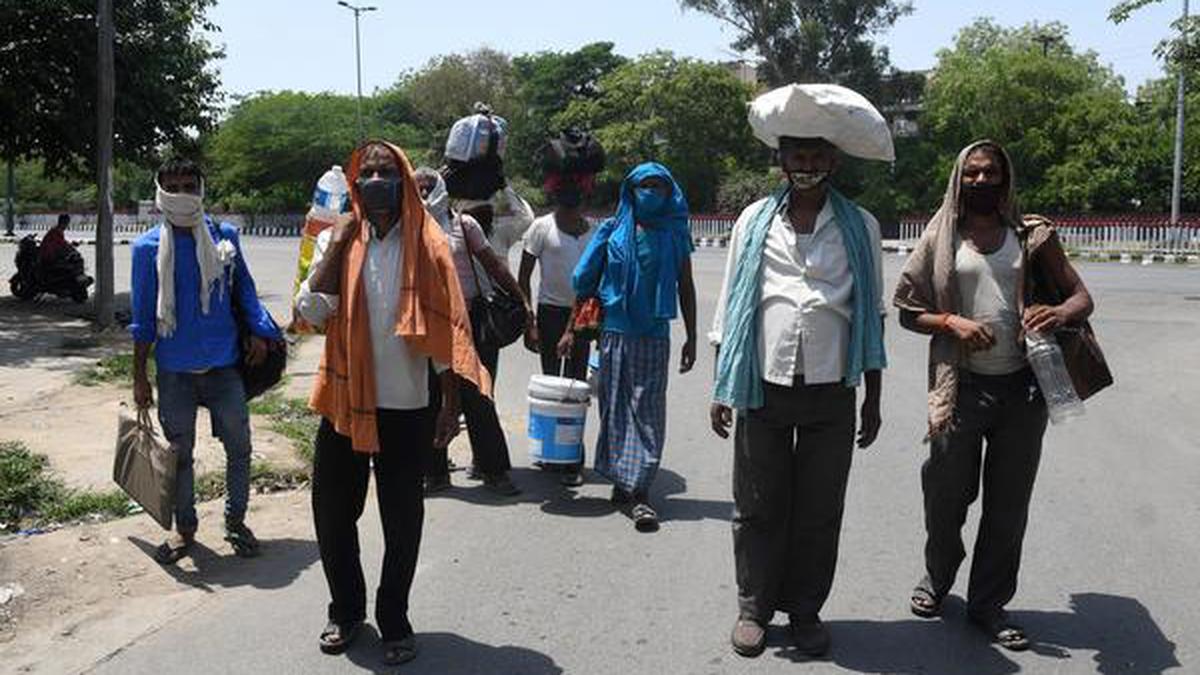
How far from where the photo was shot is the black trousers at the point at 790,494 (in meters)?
4.27

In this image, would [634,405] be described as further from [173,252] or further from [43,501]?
[43,501]

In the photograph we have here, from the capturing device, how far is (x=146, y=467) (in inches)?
213

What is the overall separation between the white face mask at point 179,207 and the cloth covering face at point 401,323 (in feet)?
4.18

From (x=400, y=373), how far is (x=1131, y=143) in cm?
4229

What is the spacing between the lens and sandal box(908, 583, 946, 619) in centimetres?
467

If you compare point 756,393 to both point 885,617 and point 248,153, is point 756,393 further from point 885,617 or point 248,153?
point 248,153

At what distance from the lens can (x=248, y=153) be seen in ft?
182

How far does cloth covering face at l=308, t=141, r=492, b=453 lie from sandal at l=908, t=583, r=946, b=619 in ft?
6.29

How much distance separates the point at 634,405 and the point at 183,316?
2.27m

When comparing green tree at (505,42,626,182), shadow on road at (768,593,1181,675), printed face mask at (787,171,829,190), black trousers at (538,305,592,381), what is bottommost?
shadow on road at (768,593,1181,675)

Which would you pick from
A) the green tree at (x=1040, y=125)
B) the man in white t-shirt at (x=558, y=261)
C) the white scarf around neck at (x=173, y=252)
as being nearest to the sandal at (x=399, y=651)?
the white scarf around neck at (x=173, y=252)

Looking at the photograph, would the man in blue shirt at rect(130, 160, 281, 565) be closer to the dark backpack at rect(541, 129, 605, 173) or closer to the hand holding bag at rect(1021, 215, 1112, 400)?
the dark backpack at rect(541, 129, 605, 173)

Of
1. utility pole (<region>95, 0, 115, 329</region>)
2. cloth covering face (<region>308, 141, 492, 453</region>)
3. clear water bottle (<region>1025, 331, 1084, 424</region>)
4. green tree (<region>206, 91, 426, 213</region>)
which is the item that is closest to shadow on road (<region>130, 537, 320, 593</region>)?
cloth covering face (<region>308, 141, 492, 453</region>)

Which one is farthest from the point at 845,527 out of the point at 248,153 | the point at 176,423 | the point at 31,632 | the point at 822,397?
the point at 248,153
